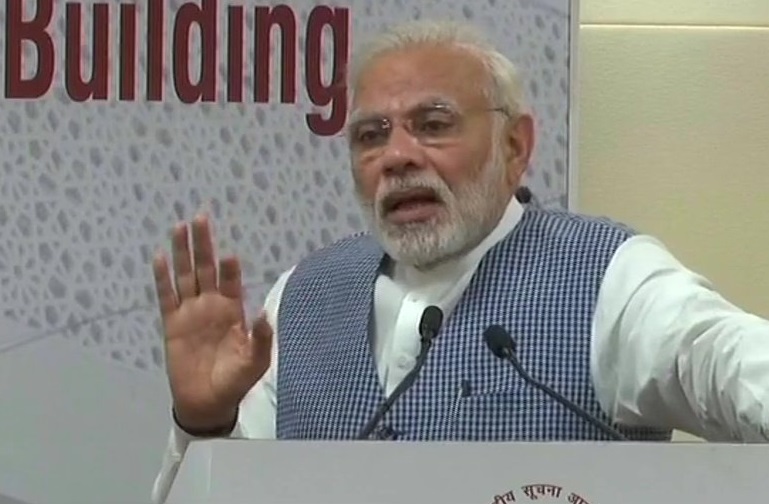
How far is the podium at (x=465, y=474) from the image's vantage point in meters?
0.72

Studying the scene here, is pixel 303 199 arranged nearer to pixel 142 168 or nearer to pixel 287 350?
pixel 142 168

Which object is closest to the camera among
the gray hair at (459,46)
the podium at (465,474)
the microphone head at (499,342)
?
the podium at (465,474)

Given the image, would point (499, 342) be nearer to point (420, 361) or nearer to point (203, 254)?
point (420, 361)

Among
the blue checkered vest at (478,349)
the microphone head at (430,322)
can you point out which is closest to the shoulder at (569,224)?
the blue checkered vest at (478,349)

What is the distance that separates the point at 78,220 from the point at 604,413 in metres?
0.90

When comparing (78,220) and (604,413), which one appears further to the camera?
(78,220)

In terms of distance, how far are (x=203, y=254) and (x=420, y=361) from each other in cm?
21

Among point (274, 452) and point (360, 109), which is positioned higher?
point (360, 109)

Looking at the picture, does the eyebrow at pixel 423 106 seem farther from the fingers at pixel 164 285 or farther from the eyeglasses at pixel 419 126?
the fingers at pixel 164 285

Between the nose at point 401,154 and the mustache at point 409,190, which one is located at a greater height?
the nose at point 401,154

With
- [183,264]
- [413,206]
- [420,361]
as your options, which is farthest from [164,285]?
[413,206]

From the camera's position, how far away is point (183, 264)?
1054mm

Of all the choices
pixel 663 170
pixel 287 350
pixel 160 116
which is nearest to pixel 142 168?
pixel 160 116

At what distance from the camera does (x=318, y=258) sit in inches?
60.1
